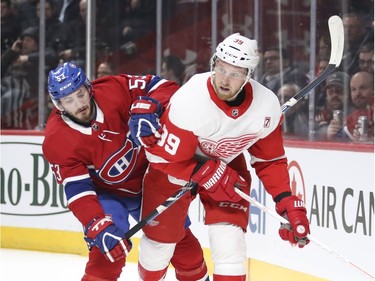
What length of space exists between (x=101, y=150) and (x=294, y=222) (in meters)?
0.80

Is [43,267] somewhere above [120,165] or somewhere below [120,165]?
below

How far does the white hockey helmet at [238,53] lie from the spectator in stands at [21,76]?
3.41m

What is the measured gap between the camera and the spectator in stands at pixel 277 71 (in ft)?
18.9

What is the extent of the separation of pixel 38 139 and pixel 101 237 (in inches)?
110

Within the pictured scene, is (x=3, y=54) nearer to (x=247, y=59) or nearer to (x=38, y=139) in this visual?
(x=38, y=139)

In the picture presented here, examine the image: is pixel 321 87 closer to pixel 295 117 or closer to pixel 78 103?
pixel 295 117

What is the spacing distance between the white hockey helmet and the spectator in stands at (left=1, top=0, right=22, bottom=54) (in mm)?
3583

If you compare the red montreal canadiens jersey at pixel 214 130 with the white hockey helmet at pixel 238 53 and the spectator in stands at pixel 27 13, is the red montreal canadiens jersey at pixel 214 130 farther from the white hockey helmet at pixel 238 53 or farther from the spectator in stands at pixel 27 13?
the spectator in stands at pixel 27 13

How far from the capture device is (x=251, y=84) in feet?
13.0

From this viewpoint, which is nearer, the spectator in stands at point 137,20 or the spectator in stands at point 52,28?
the spectator in stands at point 137,20

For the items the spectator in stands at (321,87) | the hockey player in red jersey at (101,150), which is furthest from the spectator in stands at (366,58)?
the hockey player in red jersey at (101,150)

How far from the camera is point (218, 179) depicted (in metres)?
3.92

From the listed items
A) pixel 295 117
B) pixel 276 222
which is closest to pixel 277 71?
pixel 295 117

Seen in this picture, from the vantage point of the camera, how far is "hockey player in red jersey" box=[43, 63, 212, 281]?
162 inches
